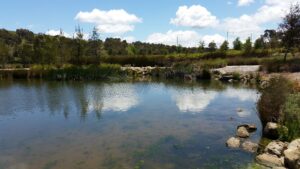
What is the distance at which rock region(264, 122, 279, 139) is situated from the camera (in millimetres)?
10656

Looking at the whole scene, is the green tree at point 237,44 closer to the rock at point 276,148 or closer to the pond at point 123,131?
the pond at point 123,131

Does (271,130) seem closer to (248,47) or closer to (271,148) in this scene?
(271,148)

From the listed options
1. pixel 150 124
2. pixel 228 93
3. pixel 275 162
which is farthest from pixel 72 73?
pixel 275 162

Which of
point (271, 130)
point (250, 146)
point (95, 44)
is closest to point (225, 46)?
point (95, 44)

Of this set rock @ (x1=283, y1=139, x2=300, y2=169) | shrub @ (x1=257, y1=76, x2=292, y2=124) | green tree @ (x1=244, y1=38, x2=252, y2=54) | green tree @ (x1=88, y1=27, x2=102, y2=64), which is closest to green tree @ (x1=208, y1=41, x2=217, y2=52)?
green tree @ (x1=244, y1=38, x2=252, y2=54)

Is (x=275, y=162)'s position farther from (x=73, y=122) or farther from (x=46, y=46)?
(x=46, y=46)

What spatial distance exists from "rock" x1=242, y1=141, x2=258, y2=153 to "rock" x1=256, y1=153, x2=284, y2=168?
0.82 m

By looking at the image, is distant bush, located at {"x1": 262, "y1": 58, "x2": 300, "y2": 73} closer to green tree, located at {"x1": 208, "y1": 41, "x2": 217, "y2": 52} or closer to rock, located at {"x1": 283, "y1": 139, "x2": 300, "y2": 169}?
rock, located at {"x1": 283, "y1": 139, "x2": 300, "y2": 169}

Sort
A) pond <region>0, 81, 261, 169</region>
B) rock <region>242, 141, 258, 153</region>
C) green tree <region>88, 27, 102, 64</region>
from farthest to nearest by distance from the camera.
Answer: green tree <region>88, 27, 102, 64</region> → rock <region>242, 141, 258, 153</region> → pond <region>0, 81, 261, 169</region>

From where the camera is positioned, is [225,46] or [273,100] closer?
[273,100]

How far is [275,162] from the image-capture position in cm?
842

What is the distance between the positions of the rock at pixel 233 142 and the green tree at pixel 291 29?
24.5 metres

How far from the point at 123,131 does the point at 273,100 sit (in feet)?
17.9

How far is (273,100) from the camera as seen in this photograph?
11.3m
